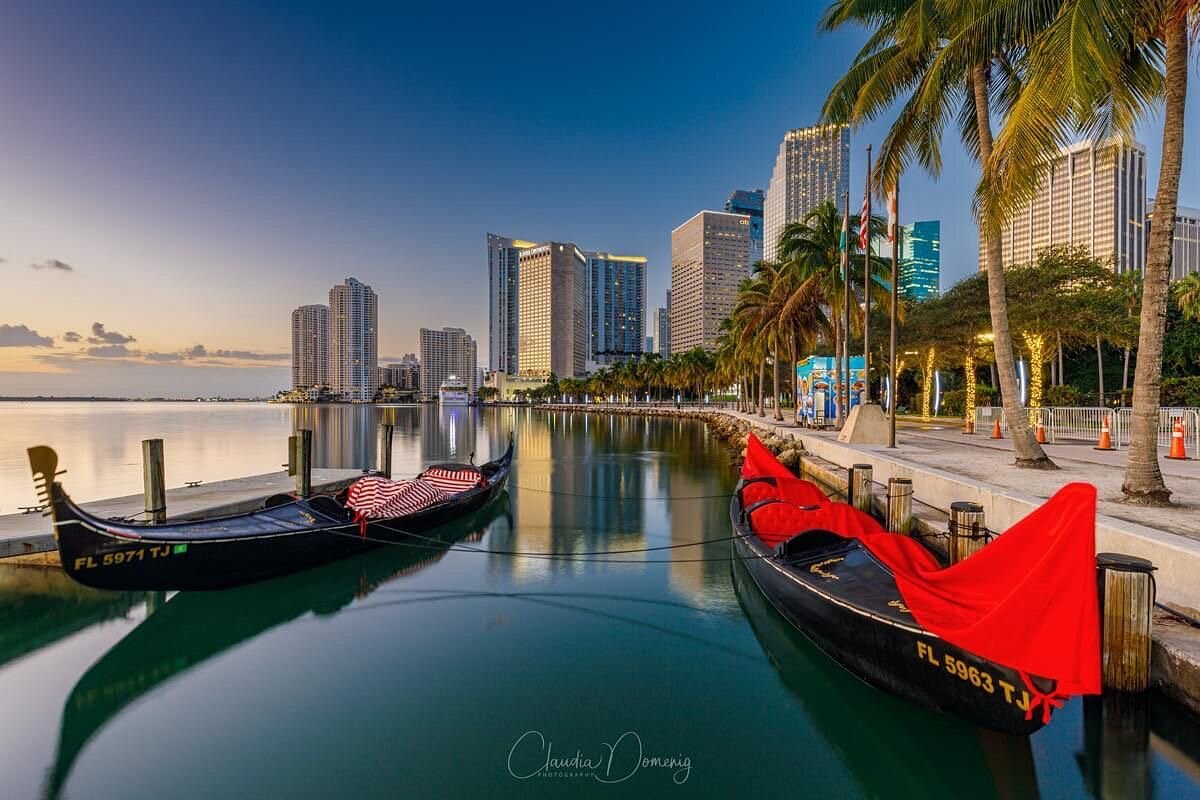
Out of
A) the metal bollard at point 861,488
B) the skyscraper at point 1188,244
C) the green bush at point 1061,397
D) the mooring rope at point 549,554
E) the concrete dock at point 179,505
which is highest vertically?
the skyscraper at point 1188,244

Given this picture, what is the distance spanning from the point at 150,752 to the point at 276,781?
1697 millimetres

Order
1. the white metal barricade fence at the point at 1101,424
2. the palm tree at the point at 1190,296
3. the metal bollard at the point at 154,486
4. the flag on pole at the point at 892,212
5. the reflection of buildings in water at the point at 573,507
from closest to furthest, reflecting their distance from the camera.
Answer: the metal bollard at the point at 154,486 < the reflection of buildings in water at the point at 573,507 < the flag on pole at the point at 892,212 < the white metal barricade fence at the point at 1101,424 < the palm tree at the point at 1190,296

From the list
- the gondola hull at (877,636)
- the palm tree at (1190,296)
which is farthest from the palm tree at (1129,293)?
the gondola hull at (877,636)

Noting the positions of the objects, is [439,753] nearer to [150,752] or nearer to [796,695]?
[150,752]

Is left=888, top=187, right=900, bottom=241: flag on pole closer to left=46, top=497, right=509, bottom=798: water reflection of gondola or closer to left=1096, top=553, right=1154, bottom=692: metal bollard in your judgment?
left=1096, top=553, right=1154, bottom=692: metal bollard

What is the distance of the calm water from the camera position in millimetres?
5215

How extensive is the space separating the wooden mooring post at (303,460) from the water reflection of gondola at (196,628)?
359 cm

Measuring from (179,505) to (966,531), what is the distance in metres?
15.5

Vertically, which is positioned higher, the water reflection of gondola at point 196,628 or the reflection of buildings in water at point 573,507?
the water reflection of gondola at point 196,628

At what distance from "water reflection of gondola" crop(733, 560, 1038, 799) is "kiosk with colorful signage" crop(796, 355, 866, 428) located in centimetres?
2835

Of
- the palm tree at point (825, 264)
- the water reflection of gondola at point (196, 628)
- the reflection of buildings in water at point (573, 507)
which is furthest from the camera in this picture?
the palm tree at point (825, 264)

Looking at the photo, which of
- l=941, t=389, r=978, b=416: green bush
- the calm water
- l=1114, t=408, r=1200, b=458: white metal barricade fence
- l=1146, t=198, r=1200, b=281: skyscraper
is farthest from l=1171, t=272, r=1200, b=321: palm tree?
l=1146, t=198, r=1200, b=281: skyscraper

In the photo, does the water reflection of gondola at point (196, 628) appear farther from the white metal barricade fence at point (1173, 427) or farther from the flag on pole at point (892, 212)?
the white metal barricade fence at point (1173, 427)

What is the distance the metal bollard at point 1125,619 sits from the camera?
5156mm
